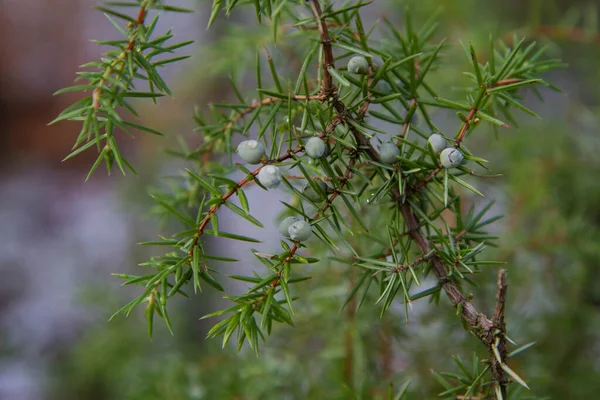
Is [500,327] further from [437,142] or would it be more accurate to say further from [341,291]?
[341,291]

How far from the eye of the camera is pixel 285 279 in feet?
0.75

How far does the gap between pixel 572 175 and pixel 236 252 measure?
23.1 inches

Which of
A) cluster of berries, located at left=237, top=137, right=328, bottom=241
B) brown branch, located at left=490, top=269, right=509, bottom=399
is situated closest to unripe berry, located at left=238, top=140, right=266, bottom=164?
cluster of berries, located at left=237, top=137, right=328, bottom=241

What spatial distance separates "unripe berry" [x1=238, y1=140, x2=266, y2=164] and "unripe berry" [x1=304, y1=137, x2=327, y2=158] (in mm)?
20

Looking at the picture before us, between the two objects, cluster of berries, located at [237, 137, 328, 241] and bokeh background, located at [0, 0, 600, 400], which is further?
bokeh background, located at [0, 0, 600, 400]

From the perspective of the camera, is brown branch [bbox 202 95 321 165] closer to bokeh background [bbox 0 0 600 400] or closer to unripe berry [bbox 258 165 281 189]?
unripe berry [bbox 258 165 281 189]

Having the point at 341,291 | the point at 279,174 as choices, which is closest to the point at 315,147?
the point at 279,174

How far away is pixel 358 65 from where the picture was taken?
0.24 meters

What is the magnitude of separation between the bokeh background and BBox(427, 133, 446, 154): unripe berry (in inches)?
6.5

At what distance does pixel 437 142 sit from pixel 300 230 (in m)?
0.07

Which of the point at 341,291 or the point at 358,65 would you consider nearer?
the point at 358,65

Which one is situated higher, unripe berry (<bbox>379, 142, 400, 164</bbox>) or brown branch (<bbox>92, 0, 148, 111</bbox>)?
brown branch (<bbox>92, 0, 148, 111</bbox>)

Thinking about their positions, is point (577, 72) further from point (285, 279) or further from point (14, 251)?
point (14, 251)

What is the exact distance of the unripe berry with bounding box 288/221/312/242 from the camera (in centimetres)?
21
